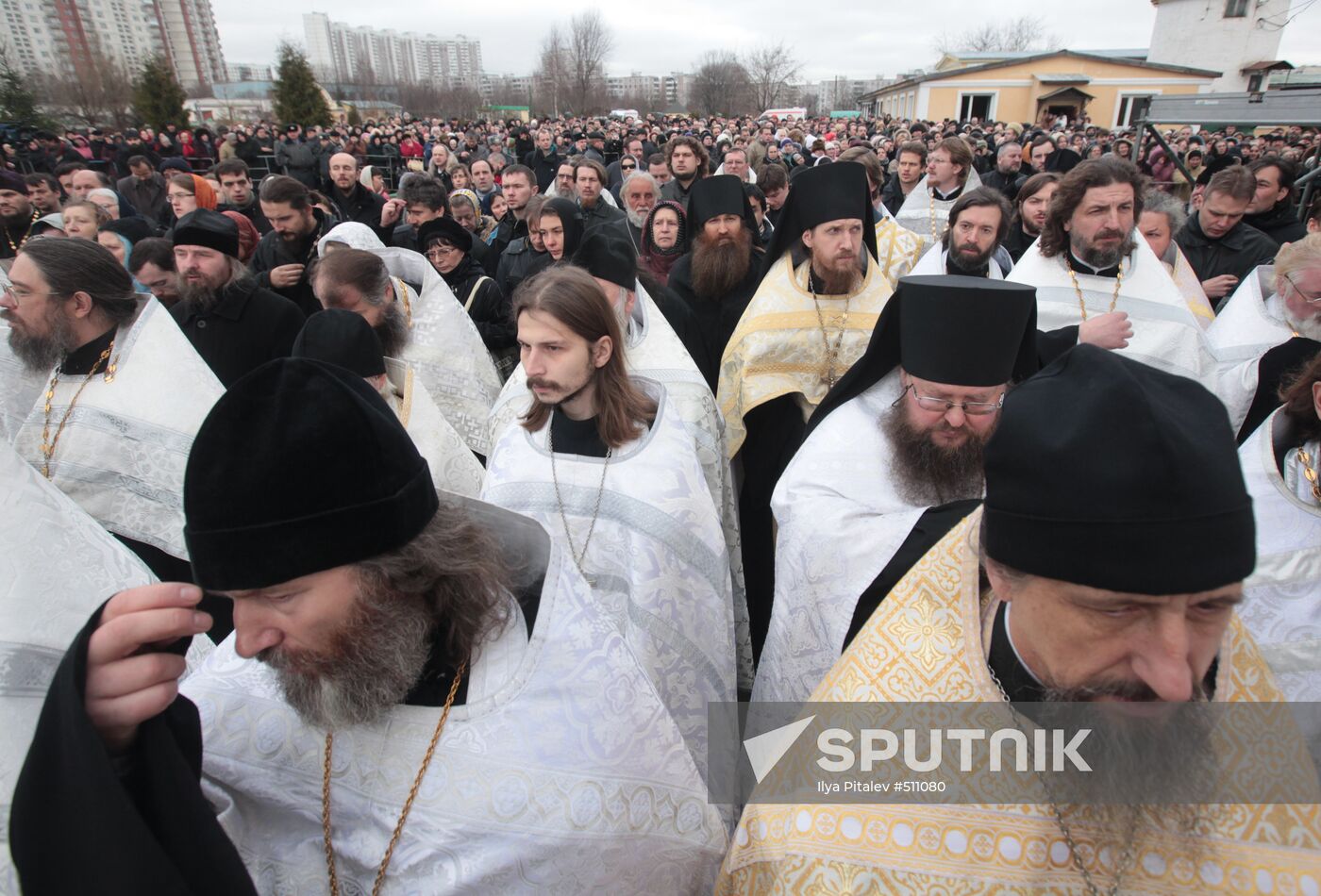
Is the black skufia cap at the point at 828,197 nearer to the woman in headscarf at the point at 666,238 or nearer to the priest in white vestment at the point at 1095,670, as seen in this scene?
the woman in headscarf at the point at 666,238

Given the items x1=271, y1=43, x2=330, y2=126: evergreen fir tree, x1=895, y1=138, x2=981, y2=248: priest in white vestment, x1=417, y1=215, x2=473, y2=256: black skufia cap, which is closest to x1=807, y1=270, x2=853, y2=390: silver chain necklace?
x1=417, y1=215, x2=473, y2=256: black skufia cap

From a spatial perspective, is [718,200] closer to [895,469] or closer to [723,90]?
[895,469]

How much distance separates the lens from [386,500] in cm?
149

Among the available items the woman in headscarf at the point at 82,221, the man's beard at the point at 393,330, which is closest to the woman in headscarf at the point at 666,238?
the man's beard at the point at 393,330

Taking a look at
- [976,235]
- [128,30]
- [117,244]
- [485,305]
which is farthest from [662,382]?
[128,30]

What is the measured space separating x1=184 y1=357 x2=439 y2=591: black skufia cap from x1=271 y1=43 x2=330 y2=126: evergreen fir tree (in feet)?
116

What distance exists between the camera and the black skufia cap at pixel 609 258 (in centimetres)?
388

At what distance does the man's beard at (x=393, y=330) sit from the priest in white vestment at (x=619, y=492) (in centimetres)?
139

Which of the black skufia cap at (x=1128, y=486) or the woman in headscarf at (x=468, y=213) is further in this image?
the woman in headscarf at (x=468, y=213)

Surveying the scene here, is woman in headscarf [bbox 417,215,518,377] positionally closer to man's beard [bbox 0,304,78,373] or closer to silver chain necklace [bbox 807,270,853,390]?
silver chain necklace [bbox 807,270,853,390]

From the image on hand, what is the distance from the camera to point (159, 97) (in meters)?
28.4

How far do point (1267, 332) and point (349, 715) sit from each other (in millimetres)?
4375

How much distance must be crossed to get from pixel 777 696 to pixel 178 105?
34.9 meters

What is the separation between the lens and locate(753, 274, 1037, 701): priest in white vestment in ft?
8.22
